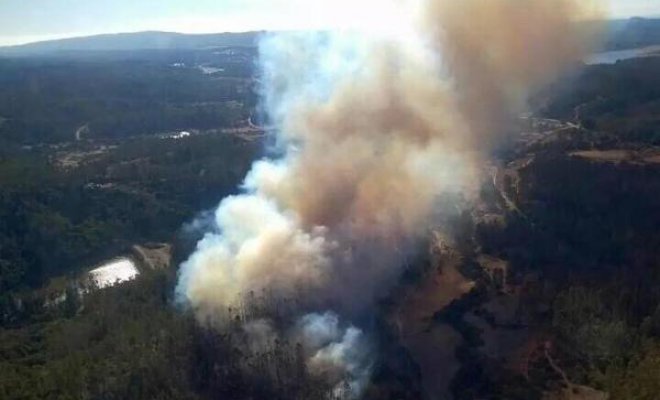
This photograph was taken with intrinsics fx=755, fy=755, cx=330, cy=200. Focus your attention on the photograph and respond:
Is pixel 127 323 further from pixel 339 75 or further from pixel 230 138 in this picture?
pixel 230 138

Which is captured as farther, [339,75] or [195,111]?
[195,111]

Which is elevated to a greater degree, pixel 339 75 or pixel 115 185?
pixel 339 75

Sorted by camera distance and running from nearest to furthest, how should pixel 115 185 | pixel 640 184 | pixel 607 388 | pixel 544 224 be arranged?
pixel 607 388
pixel 544 224
pixel 640 184
pixel 115 185

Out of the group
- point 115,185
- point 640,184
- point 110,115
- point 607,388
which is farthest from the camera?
point 110,115

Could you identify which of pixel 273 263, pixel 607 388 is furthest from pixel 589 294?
pixel 273 263

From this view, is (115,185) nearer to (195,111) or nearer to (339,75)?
(339,75)

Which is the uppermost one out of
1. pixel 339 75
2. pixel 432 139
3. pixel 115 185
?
pixel 339 75

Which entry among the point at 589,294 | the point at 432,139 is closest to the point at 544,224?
the point at 432,139
